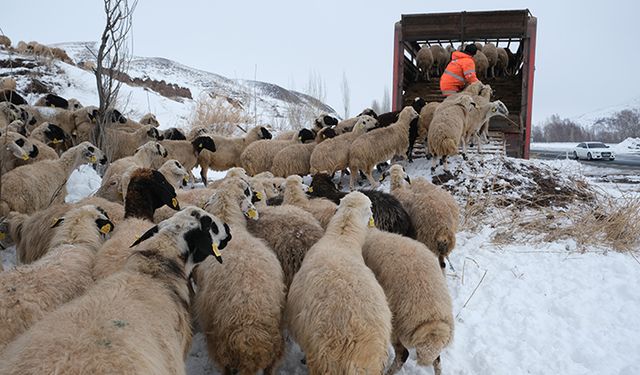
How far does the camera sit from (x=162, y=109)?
21812 mm

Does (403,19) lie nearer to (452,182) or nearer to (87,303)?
(452,182)

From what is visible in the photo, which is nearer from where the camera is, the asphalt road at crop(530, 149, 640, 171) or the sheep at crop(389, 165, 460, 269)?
the sheep at crop(389, 165, 460, 269)

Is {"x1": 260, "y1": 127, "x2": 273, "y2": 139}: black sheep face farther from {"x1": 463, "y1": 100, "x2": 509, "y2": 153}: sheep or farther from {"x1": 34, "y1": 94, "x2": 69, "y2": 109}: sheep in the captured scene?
{"x1": 34, "y1": 94, "x2": 69, "y2": 109}: sheep

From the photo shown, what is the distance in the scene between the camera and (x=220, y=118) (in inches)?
623

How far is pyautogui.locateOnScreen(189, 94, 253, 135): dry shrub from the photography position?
597 inches

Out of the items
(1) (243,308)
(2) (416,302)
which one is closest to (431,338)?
(2) (416,302)

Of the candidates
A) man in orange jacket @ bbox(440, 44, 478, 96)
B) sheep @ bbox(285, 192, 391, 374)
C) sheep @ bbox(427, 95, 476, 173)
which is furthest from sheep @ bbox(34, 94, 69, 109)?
sheep @ bbox(285, 192, 391, 374)

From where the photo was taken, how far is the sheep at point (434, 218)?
17.2 ft

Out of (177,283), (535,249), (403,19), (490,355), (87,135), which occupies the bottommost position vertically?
(490,355)

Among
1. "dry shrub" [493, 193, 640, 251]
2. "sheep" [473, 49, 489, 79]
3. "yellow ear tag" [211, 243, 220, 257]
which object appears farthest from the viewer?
"sheep" [473, 49, 489, 79]

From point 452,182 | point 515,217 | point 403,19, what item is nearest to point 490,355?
point 515,217

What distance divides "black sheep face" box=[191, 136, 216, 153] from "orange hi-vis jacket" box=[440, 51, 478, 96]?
19.8ft

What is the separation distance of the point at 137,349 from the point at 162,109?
21413 millimetres

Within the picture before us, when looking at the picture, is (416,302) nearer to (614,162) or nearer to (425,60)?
(425,60)
